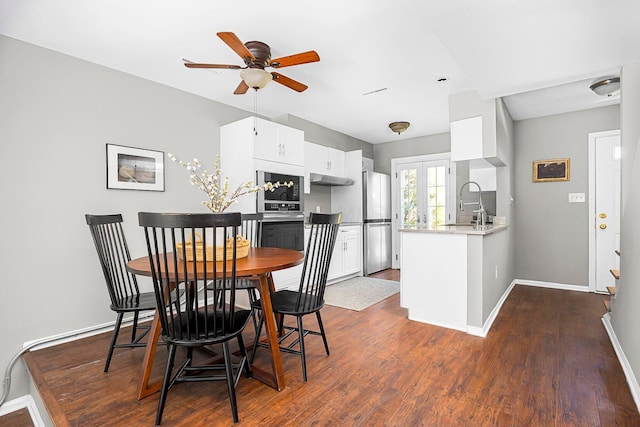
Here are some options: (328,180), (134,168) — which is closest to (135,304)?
(134,168)

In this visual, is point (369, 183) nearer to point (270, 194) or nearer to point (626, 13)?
point (270, 194)

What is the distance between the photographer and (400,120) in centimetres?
488

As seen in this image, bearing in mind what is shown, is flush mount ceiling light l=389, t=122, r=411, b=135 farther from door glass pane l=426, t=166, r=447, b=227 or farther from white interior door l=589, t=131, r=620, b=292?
white interior door l=589, t=131, r=620, b=292

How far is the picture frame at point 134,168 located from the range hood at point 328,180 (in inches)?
80.6

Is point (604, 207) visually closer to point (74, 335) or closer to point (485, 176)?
point (485, 176)

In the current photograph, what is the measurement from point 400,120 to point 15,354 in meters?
4.95

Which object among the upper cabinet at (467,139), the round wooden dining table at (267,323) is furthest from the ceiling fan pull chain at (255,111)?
the upper cabinet at (467,139)

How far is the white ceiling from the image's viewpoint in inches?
76.5

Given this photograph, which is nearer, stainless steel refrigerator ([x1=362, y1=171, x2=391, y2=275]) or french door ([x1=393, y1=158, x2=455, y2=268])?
stainless steel refrigerator ([x1=362, y1=171, x2=391, y2=275])

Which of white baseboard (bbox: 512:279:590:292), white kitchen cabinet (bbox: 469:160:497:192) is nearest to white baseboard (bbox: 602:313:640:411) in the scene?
white baseboard (bbox: 512:279:590:292)

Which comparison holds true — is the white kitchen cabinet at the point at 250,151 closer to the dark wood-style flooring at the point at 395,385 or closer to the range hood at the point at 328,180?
the range hood at the point at 328,180

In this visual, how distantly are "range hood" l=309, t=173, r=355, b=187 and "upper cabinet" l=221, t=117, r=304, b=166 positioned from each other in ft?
1.70

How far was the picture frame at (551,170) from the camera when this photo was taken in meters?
4.43

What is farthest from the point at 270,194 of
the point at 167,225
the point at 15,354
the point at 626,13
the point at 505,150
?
the point at 626,13
